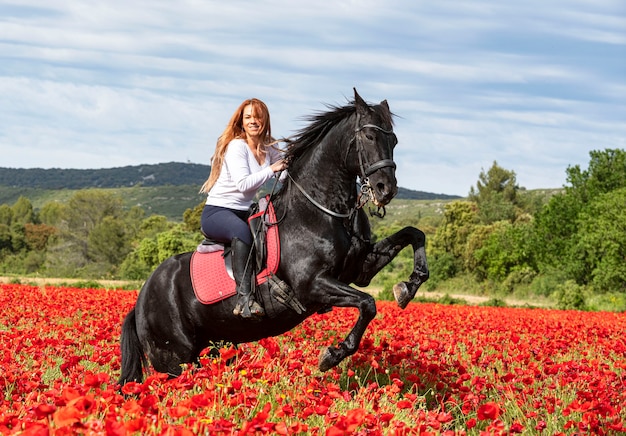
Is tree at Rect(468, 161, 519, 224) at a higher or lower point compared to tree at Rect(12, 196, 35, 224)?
higher

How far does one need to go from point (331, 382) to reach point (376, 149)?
2.33 m

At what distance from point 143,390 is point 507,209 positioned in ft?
321

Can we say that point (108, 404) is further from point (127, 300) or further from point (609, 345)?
point (127, 300)

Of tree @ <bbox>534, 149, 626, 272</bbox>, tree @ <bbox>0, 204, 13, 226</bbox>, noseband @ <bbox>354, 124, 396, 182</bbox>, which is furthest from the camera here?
tree @ <bbox>0, 204, 13, 226</bbox>

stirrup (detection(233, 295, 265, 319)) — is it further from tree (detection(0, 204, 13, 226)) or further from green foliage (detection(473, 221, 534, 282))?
tree (detection(0, 204, 13, 226))

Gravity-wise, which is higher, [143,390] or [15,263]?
[143,390]

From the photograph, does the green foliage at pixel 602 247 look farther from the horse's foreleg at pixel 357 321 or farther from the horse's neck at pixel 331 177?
the horse's foreleg at pixel 357 321

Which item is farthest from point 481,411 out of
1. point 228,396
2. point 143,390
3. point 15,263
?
point 15,263

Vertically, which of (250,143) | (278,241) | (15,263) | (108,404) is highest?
(250,143)

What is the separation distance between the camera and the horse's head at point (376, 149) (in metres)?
6.59

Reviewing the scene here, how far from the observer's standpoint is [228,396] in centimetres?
518

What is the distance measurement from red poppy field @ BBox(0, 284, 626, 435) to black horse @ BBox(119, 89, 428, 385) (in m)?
0.45

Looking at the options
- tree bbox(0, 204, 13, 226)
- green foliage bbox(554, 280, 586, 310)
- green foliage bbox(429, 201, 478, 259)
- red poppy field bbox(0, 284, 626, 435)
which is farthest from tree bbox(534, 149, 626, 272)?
tree bbox(0, 204, 13, 226)

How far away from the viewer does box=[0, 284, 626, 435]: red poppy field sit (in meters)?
4.43
